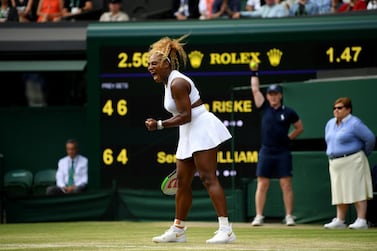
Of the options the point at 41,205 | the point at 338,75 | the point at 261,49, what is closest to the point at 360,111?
the point at 338,75

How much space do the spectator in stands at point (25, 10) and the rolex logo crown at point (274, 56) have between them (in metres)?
6.29

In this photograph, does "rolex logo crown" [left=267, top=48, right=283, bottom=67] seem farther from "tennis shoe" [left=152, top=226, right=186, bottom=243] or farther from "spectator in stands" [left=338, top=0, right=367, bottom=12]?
"tennis shoe" [left=152, top=226, right=186, bottom=243]

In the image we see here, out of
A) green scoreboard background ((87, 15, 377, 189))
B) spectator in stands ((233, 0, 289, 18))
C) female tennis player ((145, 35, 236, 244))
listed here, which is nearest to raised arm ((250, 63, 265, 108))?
green scoreboard background ((87, 15, 377, 189))

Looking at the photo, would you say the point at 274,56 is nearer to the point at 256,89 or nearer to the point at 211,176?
the point at 256,89

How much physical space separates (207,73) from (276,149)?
2.41 meters

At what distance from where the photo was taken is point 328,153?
14922 mm

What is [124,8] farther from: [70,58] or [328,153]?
[328,153]

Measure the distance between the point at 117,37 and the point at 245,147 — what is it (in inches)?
110

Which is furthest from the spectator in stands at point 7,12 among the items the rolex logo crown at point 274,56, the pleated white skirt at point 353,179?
the pleated white skirt at point 353,179

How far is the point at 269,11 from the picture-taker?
63.8 feet

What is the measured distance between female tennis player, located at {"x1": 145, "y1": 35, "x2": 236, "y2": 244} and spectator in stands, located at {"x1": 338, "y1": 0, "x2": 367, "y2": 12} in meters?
8.73

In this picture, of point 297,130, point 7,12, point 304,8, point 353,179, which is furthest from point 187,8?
point 353,179

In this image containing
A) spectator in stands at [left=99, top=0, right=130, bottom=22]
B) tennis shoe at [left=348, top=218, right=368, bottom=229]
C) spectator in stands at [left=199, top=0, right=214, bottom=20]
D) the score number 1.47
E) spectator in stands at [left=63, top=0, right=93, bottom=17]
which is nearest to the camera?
tennis shoe at [left=348, top=218, right=368, bottom=229]

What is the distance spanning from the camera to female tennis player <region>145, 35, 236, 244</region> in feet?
34.4
